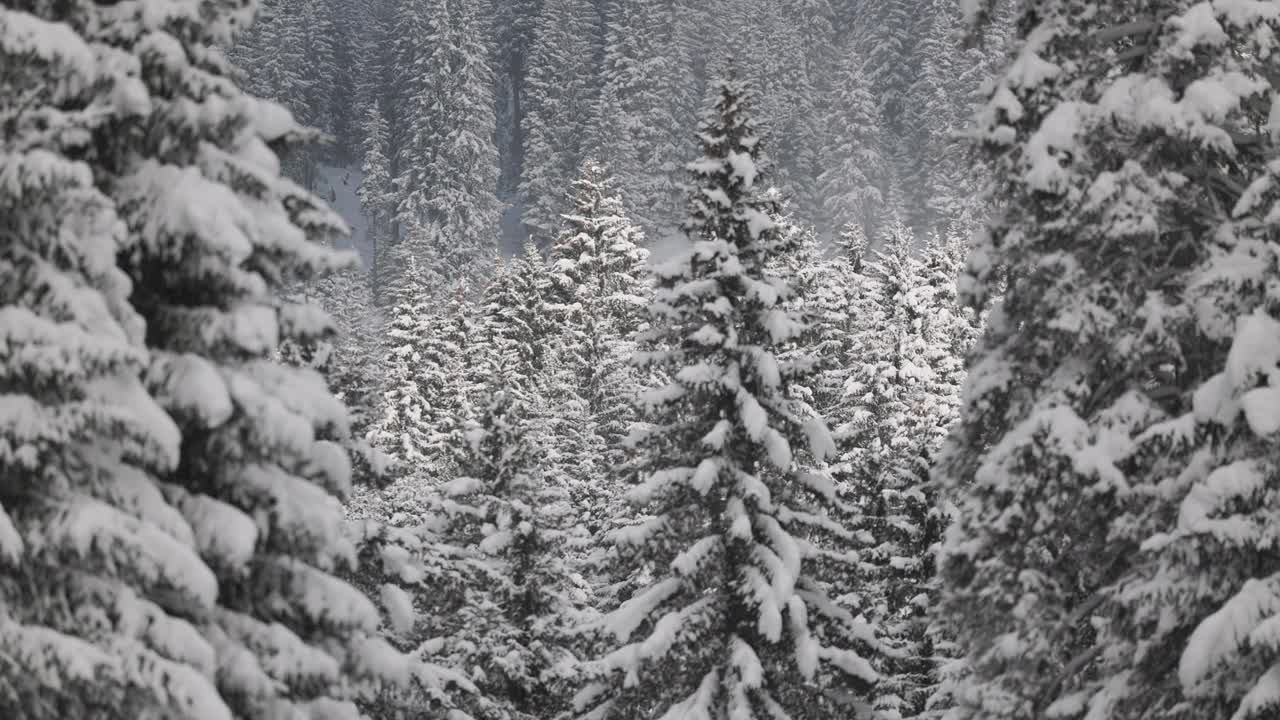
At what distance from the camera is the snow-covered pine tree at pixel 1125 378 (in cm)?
973

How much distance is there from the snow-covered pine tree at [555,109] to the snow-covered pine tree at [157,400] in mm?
77924

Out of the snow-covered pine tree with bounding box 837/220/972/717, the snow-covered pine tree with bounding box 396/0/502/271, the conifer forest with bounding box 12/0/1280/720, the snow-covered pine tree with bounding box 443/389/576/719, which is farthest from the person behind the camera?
the snow-covered pine tree with bounding box 396/0/502/271

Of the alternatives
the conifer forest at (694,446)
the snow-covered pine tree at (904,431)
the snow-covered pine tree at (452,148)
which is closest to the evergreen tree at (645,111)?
the snow-covered pine tree at (452,148)

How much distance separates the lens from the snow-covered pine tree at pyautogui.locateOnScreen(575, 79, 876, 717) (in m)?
15.4

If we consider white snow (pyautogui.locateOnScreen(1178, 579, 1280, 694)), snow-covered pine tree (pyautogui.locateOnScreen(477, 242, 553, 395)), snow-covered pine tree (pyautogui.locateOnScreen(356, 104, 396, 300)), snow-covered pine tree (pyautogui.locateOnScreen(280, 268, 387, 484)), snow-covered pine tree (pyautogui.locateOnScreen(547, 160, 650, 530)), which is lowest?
snow-covered pine tree (pyautogui.locateOnScreen(356, 104, 396, 300))

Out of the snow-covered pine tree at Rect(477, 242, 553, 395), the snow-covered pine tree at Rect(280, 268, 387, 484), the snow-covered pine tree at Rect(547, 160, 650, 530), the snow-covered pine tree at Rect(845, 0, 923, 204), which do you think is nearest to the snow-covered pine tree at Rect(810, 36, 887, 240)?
the snow-covered pine tree at Rect(845, 0, 923, 204)

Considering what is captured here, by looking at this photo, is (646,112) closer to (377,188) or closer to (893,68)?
(893,68)

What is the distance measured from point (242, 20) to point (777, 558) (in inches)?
388

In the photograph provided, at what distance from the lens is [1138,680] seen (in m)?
10.6

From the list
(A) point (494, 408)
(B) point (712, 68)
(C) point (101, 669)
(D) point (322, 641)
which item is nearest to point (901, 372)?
(A) point (494, 408)

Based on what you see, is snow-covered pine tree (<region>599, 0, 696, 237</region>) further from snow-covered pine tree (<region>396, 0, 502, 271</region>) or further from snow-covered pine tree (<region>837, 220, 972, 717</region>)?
snow-covered pine tree (<region>837, 220, 972, 717</region>)

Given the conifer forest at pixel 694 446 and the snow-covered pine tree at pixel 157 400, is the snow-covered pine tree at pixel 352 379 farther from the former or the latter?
the snow-covered pine tree at pixel 157 400

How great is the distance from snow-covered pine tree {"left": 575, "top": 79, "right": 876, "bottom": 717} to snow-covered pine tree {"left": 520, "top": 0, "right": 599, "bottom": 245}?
70.0 m

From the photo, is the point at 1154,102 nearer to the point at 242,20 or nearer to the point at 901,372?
the point at 242,20
